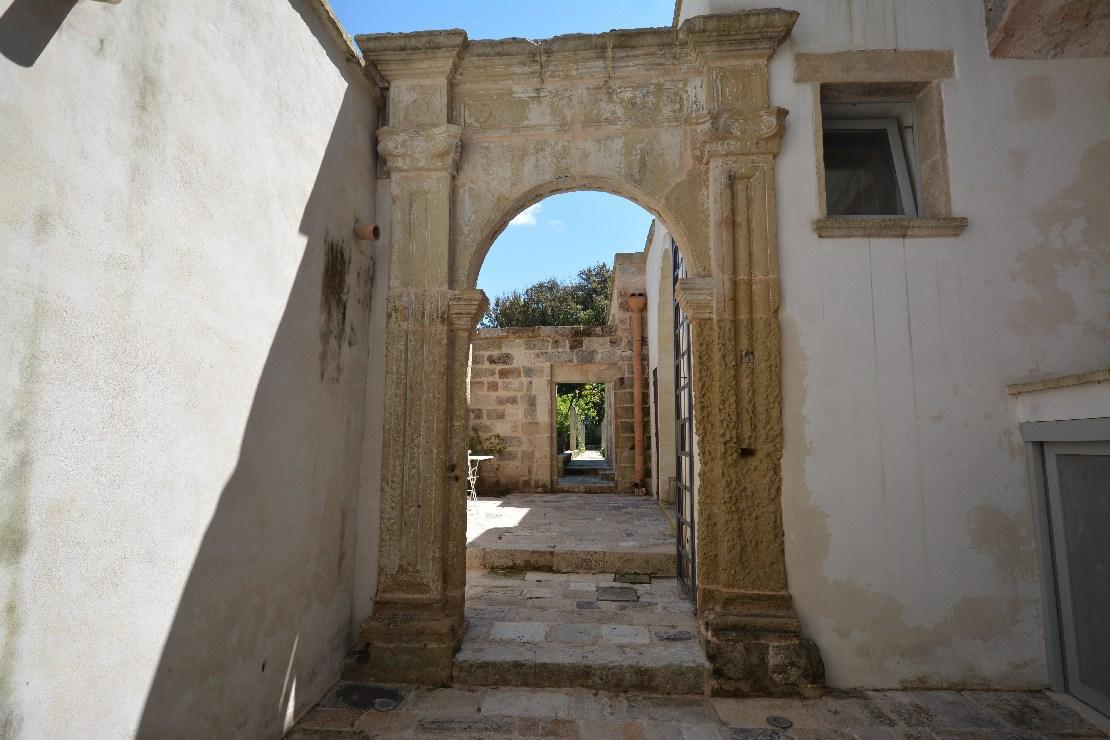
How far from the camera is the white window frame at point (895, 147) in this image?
373 centimetres

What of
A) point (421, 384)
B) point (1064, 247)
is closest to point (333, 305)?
point (421, 384)

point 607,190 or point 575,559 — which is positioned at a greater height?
point 607,190

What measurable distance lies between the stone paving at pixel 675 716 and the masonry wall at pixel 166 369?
37cm

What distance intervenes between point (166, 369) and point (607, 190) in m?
2.73

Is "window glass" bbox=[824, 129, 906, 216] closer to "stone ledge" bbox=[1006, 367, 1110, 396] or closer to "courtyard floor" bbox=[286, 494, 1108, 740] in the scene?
"stone ledge" bbox=[1006, 367, 1110, 396]

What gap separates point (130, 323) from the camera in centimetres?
179

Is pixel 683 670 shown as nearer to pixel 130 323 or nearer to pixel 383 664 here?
pixel 383 664

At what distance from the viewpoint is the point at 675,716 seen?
9.40ft

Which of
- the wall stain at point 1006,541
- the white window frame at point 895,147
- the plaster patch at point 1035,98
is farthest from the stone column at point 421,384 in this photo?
the plaster patch at point 1035,98

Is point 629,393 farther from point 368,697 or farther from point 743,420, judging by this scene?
point 368,697

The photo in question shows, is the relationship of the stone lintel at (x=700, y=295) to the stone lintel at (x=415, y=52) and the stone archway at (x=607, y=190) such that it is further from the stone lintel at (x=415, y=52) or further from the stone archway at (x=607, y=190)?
the stone lintel at (x=415, y=52)

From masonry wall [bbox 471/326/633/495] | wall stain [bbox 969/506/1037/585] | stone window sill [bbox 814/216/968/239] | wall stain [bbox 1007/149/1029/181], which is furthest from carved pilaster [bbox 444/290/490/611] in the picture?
masonry wall [bbox 471/326/633/495]

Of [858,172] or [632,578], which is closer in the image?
[858,172]

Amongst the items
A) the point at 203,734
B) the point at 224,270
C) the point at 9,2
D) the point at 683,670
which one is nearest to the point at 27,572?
the point at 203,734
